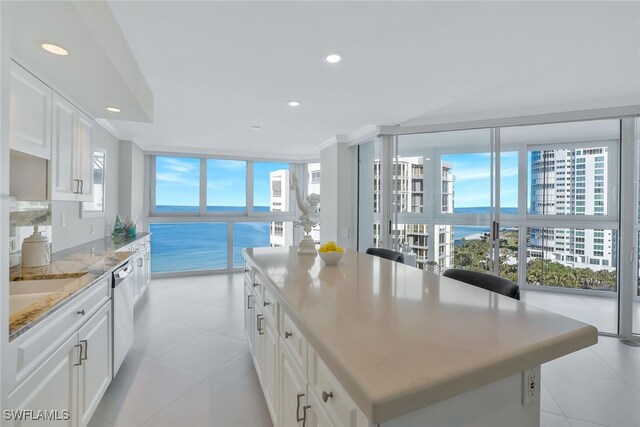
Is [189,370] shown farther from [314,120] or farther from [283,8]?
[314,120]

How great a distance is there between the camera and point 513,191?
12.7 ft

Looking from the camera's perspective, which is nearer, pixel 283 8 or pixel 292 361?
pixel 292 361

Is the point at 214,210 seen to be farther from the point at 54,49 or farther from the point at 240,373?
the point at 54,49

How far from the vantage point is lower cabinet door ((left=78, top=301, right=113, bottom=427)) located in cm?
168

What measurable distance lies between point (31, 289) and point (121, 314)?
62cm

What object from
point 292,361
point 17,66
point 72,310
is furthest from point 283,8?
point 72,310

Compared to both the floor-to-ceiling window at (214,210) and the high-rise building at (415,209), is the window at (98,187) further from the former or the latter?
the high-rise building at (415,209)

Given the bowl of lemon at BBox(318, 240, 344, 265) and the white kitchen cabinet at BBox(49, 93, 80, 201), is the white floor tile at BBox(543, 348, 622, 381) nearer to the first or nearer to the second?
the bowl of lemon at BBox(318, 240, 344, 265)

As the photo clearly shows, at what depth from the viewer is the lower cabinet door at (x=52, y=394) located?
45.7 inches

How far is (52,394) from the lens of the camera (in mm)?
1389

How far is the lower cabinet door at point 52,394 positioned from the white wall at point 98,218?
5.68ft

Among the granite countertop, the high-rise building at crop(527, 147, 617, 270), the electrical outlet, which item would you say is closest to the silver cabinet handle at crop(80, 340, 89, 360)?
the granite countertop

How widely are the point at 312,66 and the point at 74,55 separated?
1471 millimetres

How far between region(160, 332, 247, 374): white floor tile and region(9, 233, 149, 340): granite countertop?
0.99m
